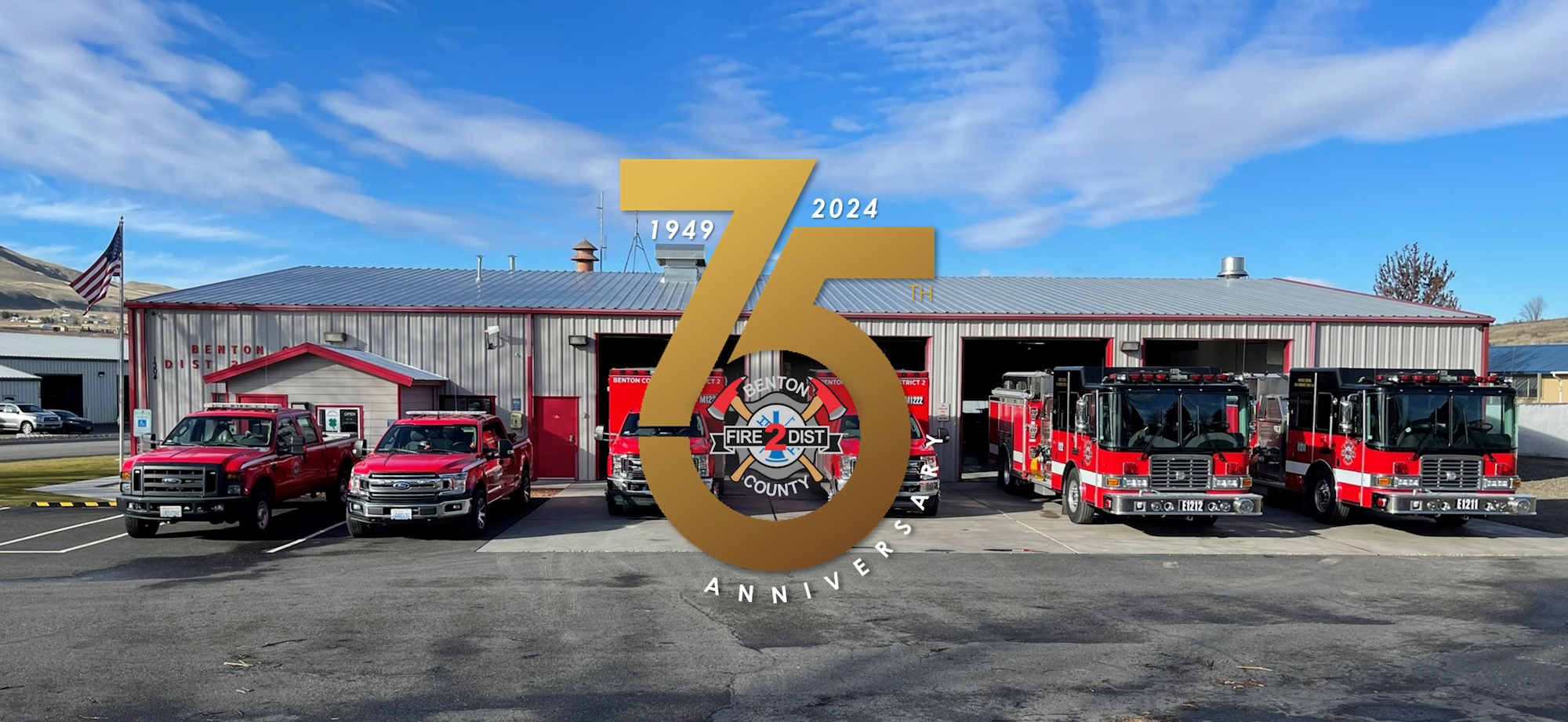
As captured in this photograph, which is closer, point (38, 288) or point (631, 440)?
point (631, 440)

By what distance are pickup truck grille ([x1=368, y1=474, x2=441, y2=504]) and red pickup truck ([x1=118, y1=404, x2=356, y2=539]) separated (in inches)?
81.3

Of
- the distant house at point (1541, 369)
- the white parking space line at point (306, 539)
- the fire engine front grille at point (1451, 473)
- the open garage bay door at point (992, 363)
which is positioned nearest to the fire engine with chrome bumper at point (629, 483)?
the white parking space line at point (306, 539)

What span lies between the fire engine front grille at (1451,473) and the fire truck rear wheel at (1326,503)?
144cm

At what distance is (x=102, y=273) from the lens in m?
20.0

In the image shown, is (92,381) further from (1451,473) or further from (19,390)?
Answer: (1451,473)

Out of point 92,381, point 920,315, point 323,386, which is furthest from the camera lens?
point 92,381

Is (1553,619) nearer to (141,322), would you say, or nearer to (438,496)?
(438,496)

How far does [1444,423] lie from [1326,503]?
2395 millimetres

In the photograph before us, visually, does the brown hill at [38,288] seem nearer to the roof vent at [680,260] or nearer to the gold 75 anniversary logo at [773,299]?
the roof vent at [680,260]

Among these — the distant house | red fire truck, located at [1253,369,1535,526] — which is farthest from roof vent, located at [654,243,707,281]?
the distant house

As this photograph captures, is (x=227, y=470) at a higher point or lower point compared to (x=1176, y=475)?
higher

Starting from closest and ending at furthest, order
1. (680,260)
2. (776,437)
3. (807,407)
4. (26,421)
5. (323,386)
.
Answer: (776,437), (807,407), (323,386), (680,260), (26,421)

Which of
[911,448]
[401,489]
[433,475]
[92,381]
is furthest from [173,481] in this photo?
[92,381]

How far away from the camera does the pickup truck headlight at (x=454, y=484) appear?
12984mm
